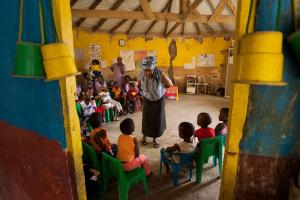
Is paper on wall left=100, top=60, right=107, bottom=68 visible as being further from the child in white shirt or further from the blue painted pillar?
the blue painted pillar

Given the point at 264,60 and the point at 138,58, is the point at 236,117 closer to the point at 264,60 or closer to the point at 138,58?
the point at 264,60

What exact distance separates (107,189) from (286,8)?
2.77 metres

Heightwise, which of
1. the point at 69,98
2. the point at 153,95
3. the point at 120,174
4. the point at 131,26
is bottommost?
the point at 120,174

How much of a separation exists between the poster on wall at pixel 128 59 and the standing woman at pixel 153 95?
546 cm

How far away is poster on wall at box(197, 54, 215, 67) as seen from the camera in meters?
9.67

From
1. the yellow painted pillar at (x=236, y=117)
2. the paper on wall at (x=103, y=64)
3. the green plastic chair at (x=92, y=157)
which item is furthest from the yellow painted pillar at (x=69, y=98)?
the paper on wall at (x=103, y=64)

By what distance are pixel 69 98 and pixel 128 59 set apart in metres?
7.94

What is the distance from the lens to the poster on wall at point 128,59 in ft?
30.6

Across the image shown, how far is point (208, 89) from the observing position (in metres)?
9.73

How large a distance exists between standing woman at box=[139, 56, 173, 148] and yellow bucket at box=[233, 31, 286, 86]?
9.28 ft

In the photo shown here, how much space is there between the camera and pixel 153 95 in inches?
156

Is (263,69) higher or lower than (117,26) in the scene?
lower

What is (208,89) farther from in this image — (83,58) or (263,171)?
(263,171)

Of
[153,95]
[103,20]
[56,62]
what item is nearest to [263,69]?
[56,62]
